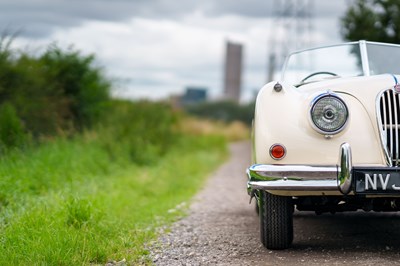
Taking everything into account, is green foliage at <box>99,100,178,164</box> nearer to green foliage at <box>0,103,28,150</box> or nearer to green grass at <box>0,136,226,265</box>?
green grass at <box>0,136,226,265</box>

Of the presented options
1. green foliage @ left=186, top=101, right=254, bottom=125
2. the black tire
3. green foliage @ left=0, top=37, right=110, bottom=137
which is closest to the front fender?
the black tire

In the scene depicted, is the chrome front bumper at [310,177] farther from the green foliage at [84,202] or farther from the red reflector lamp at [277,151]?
the green foliage at [84,202]

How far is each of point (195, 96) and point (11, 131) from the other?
56921 mm

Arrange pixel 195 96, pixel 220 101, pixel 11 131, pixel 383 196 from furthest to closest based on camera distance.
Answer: pixel 195 96
pixel 220 101
pixel 11 131
pixel 383 196

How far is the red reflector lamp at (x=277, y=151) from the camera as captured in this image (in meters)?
5.08

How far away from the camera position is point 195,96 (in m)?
67.2

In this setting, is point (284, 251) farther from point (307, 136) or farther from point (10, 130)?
point (10, 130)

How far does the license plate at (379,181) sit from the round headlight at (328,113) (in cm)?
40

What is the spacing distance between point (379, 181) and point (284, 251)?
109 cm

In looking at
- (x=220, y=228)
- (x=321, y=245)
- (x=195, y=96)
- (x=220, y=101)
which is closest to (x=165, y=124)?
(x=220, y=228)

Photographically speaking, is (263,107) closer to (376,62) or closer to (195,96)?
(376,62)

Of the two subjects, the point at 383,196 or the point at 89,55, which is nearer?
the point at 383,196

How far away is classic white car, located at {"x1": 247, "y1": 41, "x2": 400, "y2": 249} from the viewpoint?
487cm

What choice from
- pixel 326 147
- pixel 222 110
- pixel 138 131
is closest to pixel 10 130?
pixel 138 131
